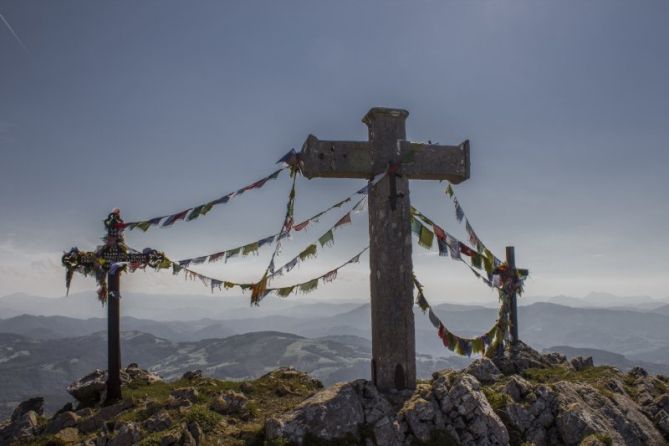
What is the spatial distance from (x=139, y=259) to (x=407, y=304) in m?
9.14

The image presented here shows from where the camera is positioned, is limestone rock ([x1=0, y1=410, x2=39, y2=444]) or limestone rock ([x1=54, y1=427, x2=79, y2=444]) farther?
limestone rock ([x1=0, y1=410, x2=39, y2=444])

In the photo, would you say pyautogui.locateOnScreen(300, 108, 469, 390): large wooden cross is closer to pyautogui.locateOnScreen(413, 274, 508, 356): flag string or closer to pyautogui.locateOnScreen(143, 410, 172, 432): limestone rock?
pyautogui.locateOnScreen(413, 274, 508, 356): flag string

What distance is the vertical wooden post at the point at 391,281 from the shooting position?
8.68m

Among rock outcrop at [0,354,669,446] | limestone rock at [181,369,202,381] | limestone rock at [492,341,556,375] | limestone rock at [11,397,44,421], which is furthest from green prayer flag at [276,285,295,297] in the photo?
limestone rock at [11,397,44,421]

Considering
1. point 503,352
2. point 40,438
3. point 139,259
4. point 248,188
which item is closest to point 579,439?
point 503,352

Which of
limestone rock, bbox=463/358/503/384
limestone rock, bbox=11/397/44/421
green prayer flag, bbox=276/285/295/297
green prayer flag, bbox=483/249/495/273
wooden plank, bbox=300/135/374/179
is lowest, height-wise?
limestone rock, bbox=11/397/44/421

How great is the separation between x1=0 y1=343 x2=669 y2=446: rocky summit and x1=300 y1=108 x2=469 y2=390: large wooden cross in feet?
2.50

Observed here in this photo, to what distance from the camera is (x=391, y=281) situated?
8.76 metres

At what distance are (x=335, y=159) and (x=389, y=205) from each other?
5.04 ft

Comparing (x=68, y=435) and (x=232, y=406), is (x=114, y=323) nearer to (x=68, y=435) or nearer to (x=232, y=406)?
(x=68, y=435)

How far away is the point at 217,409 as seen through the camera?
9.01 meters

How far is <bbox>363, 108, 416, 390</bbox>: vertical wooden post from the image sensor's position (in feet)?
28.5

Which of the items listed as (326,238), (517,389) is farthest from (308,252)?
(517,389)

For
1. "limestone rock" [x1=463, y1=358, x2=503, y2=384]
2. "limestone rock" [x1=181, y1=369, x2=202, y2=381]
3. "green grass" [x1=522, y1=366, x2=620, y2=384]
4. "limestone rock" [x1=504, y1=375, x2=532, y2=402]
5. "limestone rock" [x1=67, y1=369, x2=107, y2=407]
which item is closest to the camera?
"limestone rock" [x1=504, y1=375, x2=532, y2=402]
